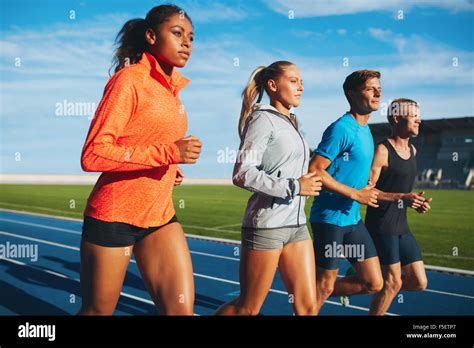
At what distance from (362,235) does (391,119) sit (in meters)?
1.10

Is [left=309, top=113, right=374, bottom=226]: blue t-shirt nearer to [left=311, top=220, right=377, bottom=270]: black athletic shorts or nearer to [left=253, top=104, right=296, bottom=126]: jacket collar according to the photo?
[left=311, top=220, right=377, bottom=270]: black athletic shorts

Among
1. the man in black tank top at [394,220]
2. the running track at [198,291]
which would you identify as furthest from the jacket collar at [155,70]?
the running track at [198,291]

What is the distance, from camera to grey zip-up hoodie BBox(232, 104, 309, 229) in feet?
10.6

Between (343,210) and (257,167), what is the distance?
3.10ft

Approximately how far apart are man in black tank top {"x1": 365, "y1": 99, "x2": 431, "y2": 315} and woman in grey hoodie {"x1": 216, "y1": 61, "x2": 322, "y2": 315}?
Result: 1.06 m

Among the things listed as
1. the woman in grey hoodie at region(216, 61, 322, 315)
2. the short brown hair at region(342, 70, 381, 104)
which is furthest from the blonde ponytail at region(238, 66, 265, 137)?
the short brown hair at region(342, 70, 381, 104)

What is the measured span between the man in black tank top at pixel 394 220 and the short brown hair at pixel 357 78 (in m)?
0.46

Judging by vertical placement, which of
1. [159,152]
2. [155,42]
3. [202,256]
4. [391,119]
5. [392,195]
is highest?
[155,42]

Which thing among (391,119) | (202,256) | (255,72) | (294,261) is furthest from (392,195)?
(202,256)

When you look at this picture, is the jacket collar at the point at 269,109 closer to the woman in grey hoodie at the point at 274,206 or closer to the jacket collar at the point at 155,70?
the woman in grey hoodie at the point at 274,206

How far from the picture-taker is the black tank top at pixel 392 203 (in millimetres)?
4258

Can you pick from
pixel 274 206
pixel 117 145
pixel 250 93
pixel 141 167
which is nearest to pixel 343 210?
pixel 274 206
